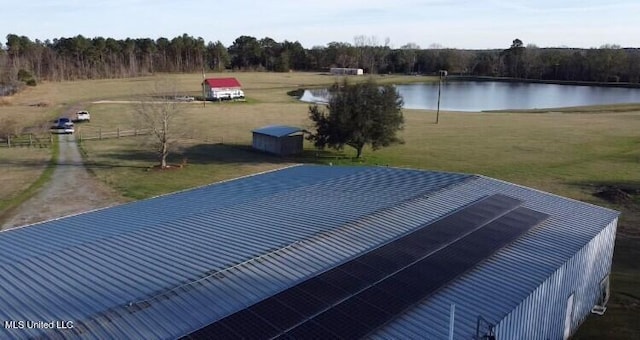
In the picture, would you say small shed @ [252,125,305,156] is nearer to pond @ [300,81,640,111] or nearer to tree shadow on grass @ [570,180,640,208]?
tree shadow on grass @ [570,180,640,208]

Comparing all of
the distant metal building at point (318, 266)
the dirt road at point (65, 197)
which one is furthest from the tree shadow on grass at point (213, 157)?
the distant metal building at point (318, 266)

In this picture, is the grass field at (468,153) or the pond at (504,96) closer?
the grass field at (468,153)

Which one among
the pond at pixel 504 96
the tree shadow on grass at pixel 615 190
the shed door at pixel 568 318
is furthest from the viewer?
the pond at pixel 504 96

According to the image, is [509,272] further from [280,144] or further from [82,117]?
[82,117]

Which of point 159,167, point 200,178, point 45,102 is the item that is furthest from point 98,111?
point 200,178

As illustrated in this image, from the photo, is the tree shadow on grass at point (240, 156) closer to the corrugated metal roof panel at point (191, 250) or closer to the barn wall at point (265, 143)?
the barn wall at point (265, 143)

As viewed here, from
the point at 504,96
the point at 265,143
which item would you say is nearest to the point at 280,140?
the point at 265,143

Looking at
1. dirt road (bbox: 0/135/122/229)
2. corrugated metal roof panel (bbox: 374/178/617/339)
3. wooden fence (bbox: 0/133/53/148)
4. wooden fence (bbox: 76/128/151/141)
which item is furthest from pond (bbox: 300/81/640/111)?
corrugated metal roof panel (bbox: 374/178/617/339)

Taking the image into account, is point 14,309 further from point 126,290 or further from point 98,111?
point 98,111
